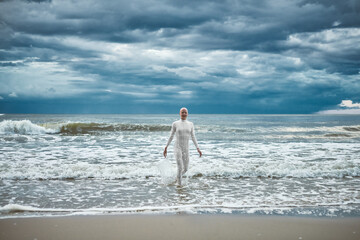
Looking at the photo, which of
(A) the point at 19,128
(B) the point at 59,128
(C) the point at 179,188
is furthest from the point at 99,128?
(C) the point at 179,188

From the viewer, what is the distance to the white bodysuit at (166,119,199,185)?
7.67m

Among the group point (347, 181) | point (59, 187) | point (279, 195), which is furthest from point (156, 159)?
point (347, 181)

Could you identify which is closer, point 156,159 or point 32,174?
point 32,174

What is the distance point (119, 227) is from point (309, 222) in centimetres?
325

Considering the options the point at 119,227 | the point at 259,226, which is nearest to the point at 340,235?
the point at 259,226

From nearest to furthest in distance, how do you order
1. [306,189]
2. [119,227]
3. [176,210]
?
[119,227]
[176,210]
[306,189]

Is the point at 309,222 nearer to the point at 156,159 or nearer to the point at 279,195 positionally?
A: the point at 279,195

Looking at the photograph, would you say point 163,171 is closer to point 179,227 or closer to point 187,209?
point 187,209

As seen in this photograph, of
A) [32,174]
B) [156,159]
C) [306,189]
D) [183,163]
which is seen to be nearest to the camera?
[306,189]

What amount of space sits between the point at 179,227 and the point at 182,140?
3.33 meters

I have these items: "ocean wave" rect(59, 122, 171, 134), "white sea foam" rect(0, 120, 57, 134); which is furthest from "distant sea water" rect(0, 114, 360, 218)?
"ocean wave" rect(59, 122, 171, 134)

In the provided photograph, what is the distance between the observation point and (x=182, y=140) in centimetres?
775

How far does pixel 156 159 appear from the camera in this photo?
1177 centimetres

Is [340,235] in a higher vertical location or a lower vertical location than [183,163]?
lower
